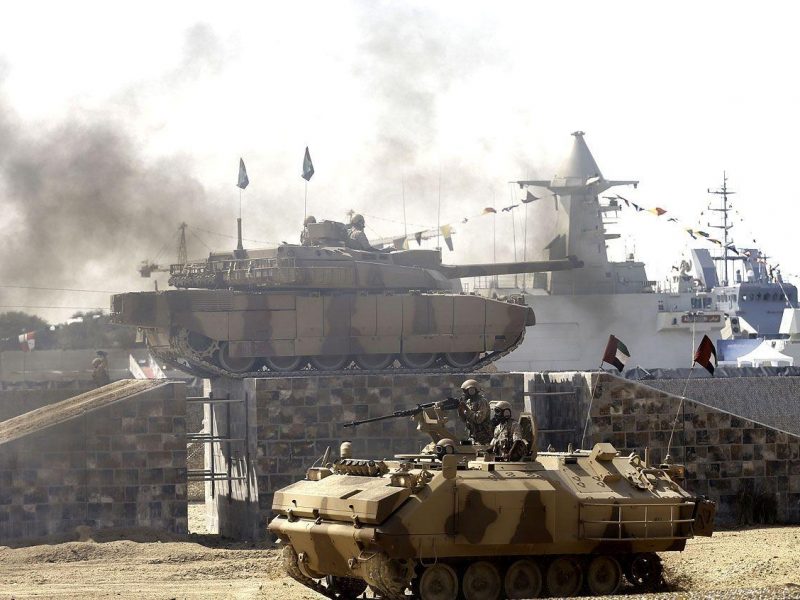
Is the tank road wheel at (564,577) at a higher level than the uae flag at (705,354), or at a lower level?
lower

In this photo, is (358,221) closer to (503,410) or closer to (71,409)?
(71,409)

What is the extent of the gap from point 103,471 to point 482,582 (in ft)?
31.5

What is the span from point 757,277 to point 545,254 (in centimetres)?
1722

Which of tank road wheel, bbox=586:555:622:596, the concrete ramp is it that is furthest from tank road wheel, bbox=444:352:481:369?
tank road wheel, bbox=586:555:622:596

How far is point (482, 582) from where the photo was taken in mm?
16016

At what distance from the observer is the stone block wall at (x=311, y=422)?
79.8 feet

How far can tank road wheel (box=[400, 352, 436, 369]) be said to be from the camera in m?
31.2

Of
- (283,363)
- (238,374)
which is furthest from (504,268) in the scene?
(238,374)

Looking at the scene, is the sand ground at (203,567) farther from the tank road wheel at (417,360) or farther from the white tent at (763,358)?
the white tent at (763,358)

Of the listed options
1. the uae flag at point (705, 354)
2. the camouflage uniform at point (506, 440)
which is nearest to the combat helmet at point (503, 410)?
the camouflage uniform at point (506, 440)

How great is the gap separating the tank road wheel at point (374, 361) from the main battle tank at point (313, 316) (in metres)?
0.02

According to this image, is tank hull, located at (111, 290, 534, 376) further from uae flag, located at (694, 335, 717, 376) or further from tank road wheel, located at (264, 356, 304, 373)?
uae flag, located at (694, 335, 717, 376)

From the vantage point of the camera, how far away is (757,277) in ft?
241

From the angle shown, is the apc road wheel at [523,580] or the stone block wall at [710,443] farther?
the stone block wall at [710,443]
